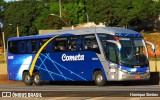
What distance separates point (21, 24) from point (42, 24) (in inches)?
517

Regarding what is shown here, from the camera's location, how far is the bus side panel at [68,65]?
2862cm

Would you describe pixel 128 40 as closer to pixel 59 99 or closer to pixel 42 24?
pixel 59 99

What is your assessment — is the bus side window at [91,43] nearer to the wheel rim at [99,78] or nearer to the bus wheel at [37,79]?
the wheel rim at [99,78]

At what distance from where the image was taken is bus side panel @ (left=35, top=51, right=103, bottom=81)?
2862 centimetres

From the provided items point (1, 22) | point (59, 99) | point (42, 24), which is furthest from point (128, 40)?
point (1, 22)

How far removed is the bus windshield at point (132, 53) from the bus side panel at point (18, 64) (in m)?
7.48

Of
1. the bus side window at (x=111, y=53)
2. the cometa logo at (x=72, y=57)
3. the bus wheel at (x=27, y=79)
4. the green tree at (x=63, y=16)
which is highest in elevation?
the green tree at (x=63, y=16)

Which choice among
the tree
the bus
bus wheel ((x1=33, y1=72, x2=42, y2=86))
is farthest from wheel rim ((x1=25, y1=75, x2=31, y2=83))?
the tree

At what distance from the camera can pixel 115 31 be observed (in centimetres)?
2773

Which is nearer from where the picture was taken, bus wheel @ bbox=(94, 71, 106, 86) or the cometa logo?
bus wheel @ bbox=(94, 71, 106, 86)

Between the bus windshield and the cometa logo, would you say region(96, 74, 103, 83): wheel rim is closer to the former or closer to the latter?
the cometa logo

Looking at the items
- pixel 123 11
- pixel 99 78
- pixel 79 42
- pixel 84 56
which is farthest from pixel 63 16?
pixel 99 78

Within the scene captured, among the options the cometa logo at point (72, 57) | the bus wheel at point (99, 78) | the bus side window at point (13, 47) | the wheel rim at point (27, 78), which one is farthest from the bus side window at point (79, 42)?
the bus side window at point (13, 47)

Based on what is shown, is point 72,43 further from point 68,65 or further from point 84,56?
point 68,65
